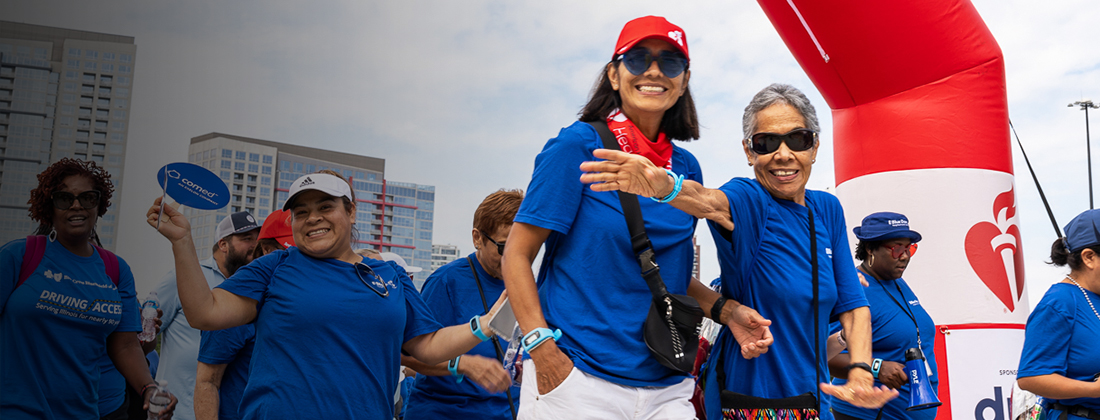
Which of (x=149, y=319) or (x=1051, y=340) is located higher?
(x=1051, y=340)

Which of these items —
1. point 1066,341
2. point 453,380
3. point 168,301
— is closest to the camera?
point 1066,341

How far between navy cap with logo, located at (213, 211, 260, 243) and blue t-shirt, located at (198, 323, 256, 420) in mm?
1732

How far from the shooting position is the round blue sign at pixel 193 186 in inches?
98.1

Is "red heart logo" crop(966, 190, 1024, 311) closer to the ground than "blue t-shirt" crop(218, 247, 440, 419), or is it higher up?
higher up

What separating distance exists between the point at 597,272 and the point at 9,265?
93.8 inches

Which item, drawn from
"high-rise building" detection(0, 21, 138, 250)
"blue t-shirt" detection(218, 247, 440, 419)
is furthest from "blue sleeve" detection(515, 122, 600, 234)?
"high-rise building" detection(0, 21, 138, 250)

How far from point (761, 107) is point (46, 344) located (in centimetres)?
279

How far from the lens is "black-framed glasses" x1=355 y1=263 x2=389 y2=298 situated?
2512 mm

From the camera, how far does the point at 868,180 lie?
5844mm

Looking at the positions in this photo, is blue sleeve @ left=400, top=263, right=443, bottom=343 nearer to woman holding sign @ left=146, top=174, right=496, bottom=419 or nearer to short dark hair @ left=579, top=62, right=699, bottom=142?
woman holding sign @ left=146, top=174, right=496, bottom=419

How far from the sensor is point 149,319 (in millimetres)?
4129

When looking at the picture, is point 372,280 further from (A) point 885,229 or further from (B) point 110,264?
(A) point 885,229

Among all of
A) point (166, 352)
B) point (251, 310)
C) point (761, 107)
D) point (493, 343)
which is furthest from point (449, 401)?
point (166, 352)

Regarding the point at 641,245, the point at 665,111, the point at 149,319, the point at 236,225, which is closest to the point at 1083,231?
the point at 665,111
